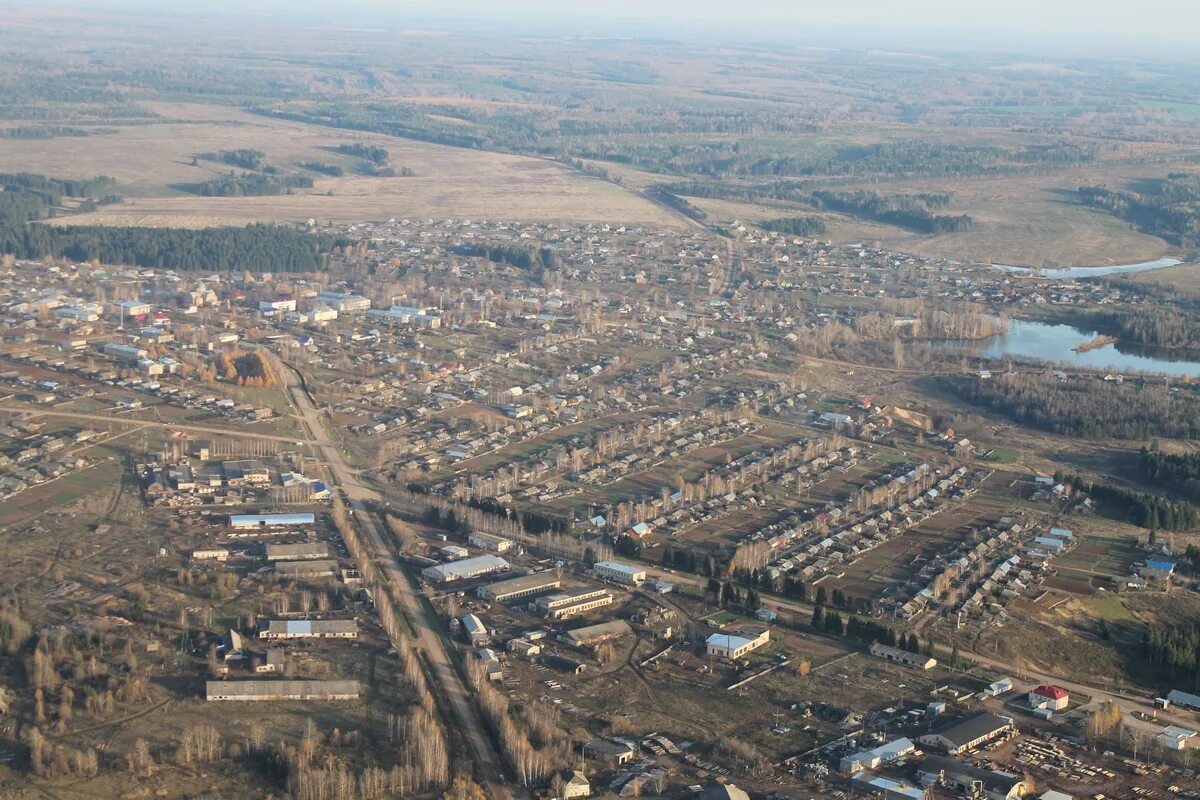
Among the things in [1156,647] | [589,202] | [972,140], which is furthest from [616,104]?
[1156,647]

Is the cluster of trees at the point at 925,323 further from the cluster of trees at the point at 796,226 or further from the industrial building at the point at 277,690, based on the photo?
the industrial building at the point at 277,690

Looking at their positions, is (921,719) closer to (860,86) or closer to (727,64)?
(860,86)

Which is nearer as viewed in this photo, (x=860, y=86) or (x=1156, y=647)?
(x=1156, y=647)

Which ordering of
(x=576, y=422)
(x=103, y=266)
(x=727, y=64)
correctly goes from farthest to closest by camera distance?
(x=727, y=64), (x=103, y=266), (x=576, y=422)

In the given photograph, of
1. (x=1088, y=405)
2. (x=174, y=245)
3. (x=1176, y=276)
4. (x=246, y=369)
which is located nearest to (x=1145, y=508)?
(x=1088, y=405)

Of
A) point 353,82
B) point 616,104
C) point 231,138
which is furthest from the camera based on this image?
point 353,82

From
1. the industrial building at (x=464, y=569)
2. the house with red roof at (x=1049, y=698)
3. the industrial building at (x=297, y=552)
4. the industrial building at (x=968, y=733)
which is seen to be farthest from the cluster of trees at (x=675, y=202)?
the industrial building at (x=968, y=733)

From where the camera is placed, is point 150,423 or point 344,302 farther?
point 344,302

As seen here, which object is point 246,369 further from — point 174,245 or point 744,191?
point 744,191

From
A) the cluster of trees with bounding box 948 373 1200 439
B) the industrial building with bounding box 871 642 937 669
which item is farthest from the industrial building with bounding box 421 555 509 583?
the cluster of trees with bounding box 948 373 1200 439
